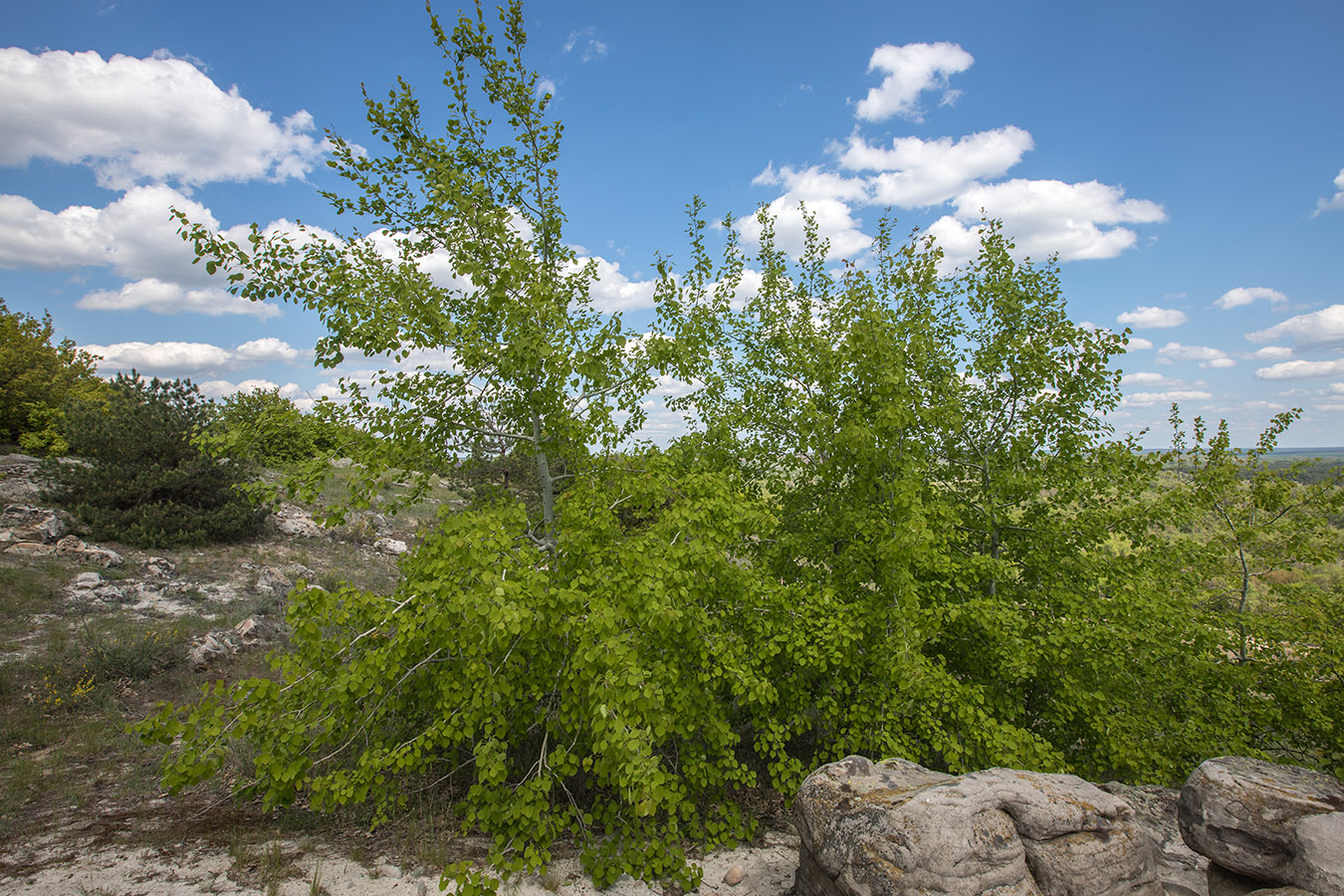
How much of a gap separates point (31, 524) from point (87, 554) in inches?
83.3

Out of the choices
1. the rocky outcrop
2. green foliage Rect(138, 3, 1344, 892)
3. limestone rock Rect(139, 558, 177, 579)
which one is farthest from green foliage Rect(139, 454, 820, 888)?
limestone rock Rect(139, 558, 177, 579)

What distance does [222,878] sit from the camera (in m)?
4.38

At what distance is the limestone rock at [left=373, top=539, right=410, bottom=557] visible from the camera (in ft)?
60.0

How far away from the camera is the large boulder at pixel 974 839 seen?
411cm

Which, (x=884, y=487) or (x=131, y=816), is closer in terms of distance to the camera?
(x=131, y=816)

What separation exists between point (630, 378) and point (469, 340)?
1.80 meters

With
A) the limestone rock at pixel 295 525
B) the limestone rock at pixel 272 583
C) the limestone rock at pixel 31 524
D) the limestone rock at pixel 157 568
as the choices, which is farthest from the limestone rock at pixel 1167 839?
the limestone rock at pixel 31 524

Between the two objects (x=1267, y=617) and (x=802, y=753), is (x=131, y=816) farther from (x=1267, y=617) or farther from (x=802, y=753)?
(x=1267, y=617)

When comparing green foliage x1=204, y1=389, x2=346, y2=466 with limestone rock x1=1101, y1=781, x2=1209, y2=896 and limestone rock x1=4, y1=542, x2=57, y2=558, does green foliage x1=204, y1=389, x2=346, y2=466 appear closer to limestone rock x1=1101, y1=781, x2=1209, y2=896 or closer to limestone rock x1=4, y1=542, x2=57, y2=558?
limestone rock x1=1101, y1=781, x2=1209, y2=896

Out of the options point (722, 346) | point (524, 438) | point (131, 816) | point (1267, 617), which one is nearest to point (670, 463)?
point (524, 438)

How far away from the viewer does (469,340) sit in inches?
224

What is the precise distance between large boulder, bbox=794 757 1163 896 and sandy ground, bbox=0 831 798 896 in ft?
4.13

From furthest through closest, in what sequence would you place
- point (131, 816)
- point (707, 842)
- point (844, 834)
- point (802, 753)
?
point (802, 753)
point (707, 842)
point (131, 816)
point (844, 834)

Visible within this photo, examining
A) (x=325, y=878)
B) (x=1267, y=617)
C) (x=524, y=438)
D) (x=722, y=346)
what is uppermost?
(x=722, y=346)
